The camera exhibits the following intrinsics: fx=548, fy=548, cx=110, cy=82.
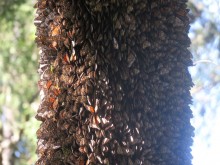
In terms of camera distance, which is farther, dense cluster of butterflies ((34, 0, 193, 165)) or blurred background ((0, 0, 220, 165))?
blurred background ((0, 0, 220, 165))

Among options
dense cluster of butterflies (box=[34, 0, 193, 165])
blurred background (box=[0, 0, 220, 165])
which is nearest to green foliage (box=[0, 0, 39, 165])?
blurred background (box=[0, 0, 220, 165])

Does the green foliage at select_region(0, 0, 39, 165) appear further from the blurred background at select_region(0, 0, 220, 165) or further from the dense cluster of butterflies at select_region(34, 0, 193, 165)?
the dense cluster of butterflies at select_region(34, 0, 193, 165)

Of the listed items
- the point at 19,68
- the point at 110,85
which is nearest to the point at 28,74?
the point at 19,68

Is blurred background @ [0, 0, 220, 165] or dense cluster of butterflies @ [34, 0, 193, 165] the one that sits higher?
blurred background @ [0, 0, 220, 165]

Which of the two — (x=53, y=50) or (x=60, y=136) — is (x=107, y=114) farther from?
(x=53, y=50)

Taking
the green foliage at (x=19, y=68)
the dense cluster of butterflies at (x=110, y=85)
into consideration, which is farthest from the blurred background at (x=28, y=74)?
the dense cluster of butterflies at (x=110, y=85)

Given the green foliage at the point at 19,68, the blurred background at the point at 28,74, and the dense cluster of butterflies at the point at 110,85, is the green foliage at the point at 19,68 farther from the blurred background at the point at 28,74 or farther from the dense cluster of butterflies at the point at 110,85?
the dense cluster of butterflies at the point at 110,85

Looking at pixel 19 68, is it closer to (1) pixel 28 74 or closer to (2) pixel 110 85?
(1) pixel 28 74
